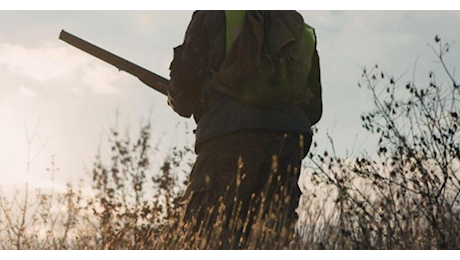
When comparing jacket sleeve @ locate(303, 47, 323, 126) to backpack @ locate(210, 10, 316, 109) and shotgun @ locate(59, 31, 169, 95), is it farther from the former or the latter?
shotgun @ locate(59, 31, 169, 95)

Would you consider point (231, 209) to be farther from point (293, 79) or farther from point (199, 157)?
point (293, 79)

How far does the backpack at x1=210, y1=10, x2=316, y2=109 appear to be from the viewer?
4.34 m

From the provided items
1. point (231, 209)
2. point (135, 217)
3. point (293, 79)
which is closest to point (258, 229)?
point (231, 209)

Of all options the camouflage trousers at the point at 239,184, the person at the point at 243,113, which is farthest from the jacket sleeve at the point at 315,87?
the camouflage trousers at the point at 239,184

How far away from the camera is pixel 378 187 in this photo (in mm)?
5324

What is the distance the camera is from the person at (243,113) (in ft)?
14.3

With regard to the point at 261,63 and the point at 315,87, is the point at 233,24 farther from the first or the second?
the point at 315,87

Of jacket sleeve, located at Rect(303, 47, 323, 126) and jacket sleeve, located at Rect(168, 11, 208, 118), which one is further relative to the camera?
jacket sleeve, located at Rect(303, 47, 323, 126)

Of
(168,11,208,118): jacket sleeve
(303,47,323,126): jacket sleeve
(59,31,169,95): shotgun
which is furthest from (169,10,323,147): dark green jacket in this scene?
(59,31,169,95): shotgun

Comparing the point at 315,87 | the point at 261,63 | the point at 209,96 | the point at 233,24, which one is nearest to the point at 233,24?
the point at 233,24

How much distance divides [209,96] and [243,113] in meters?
0.25

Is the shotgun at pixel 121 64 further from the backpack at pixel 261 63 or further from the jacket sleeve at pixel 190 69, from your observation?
the backpack at pixel 261 63

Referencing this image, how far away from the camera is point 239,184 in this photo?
4363mm
